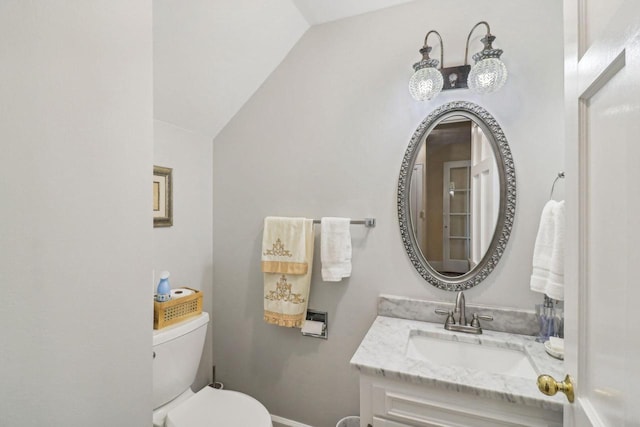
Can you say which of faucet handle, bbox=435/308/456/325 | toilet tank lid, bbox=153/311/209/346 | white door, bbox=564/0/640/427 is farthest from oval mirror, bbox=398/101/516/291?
toilet tank lid, bbox=153/311/209/346

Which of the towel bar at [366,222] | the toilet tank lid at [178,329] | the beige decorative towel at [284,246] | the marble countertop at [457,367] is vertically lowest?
the toilet tank lid at [178,329]

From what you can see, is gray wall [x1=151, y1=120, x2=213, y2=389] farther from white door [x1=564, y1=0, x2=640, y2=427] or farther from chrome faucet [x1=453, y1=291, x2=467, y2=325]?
white door [x1=564, y1=0, x2=640, y2=427]

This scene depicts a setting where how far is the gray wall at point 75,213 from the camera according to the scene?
0.62 meters

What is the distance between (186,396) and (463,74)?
2.06 meters

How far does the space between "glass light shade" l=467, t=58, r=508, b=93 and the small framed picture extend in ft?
5.23

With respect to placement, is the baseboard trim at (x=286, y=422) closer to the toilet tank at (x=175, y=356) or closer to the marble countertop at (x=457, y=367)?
the toilet tank at (x=175, y=356)

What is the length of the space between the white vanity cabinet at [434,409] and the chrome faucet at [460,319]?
0.43m

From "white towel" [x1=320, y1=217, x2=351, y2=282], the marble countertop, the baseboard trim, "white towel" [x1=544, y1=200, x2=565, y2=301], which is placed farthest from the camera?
the baseboard trim

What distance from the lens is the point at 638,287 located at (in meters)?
0.43

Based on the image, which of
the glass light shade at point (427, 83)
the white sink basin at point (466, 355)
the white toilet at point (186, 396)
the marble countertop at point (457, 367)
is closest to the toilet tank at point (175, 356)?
the white toilet at point (186, 396)

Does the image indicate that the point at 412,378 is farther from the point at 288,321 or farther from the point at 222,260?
the point at 222,260

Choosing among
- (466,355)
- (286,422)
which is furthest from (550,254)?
(286,422)

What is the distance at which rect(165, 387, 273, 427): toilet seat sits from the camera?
1.31 m

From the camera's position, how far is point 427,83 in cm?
138
